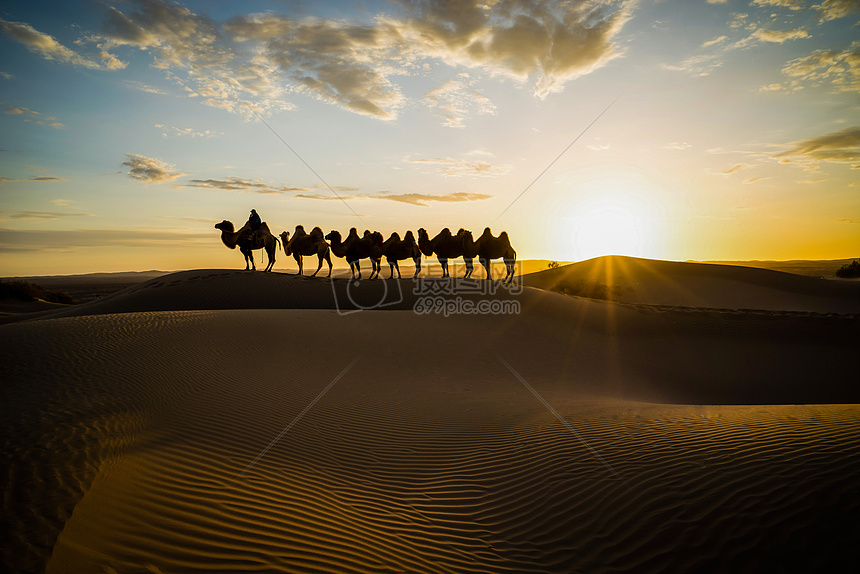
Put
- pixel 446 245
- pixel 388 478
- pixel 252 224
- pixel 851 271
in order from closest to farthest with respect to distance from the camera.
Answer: pixel 388 478, pixel 252 224, pixel 446 245, pixel 851 271

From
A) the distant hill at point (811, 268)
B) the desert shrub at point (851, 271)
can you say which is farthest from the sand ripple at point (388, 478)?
the distant hill at point (811, 268)

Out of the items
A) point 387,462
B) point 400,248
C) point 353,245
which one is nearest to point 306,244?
point 353,245

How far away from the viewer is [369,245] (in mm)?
23656

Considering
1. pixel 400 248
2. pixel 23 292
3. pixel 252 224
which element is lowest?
pixel 23 292

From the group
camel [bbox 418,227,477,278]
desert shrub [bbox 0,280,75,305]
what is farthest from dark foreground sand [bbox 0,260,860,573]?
desert shrub [bbox 0,280,75,305]

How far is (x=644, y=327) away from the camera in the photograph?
1812 cm

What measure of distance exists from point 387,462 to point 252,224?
64.0 ft

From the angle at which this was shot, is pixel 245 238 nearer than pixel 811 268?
Yes

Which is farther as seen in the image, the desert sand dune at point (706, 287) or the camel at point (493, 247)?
the desert sand dune at point (706, 287)

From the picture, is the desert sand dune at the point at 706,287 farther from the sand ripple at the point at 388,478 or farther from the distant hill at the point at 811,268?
the sand ripple at the point at 388,478

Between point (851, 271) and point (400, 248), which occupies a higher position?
point (400, 248)

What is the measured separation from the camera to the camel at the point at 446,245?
23906mm

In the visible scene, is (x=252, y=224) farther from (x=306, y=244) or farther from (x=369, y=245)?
(x=369, y=245)

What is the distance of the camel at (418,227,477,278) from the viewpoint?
23.9m
